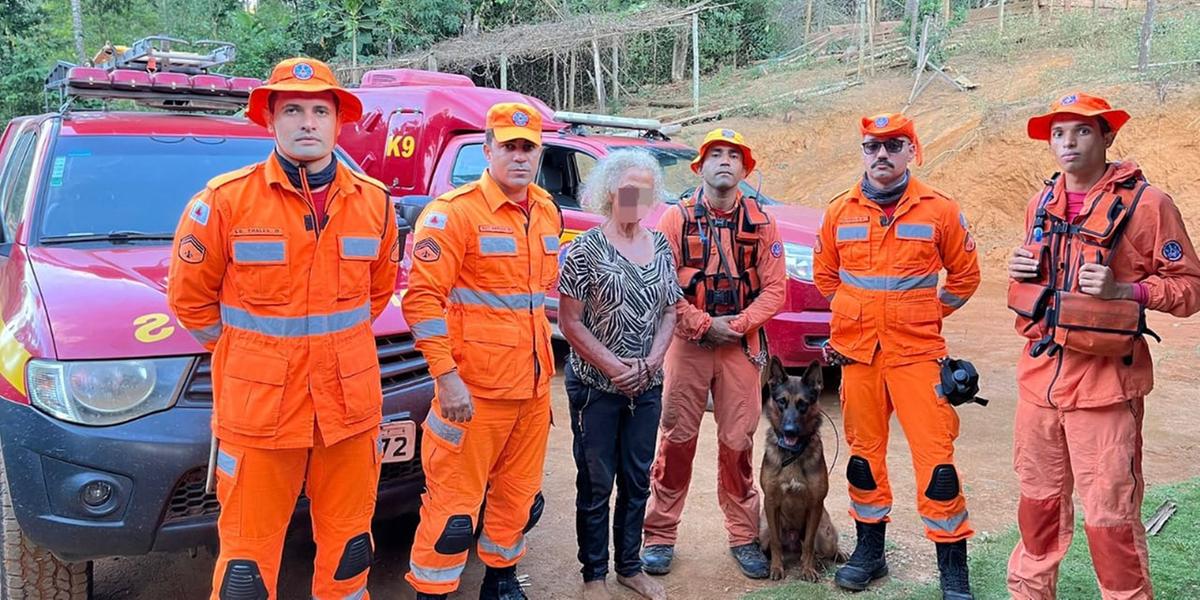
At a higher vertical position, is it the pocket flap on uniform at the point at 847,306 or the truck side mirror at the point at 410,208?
the truck side mirror at the point at 410,208

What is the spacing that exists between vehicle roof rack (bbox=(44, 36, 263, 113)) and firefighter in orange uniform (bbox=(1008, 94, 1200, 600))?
3.44 m

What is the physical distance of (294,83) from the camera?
8.41 ft

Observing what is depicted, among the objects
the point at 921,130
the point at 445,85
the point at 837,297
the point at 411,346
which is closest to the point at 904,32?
the point at 921,130

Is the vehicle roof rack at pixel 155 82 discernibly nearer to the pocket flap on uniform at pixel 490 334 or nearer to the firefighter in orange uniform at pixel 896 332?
the pocket flap on uniform at pixel 490 334

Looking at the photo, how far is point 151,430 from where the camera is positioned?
291 cm

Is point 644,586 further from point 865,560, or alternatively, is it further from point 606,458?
point 865,560

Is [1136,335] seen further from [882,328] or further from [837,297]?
[837,297]

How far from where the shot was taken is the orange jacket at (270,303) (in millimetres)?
2605

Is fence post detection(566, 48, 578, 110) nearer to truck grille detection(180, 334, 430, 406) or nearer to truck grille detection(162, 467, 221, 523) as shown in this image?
truck grille detection(180, 334, 430, 406)

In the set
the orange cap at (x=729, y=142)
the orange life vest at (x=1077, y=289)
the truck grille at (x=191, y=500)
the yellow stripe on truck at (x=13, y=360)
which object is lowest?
the truck grille at (x=191, y=500)

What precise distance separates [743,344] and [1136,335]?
1581 millimetres

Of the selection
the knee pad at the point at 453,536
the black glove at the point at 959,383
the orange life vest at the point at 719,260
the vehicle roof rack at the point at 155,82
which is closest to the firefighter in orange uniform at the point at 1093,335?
the black glove at the point at 959,383

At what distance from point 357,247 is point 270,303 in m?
0.32

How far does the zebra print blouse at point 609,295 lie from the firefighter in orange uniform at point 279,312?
3.08 ft
